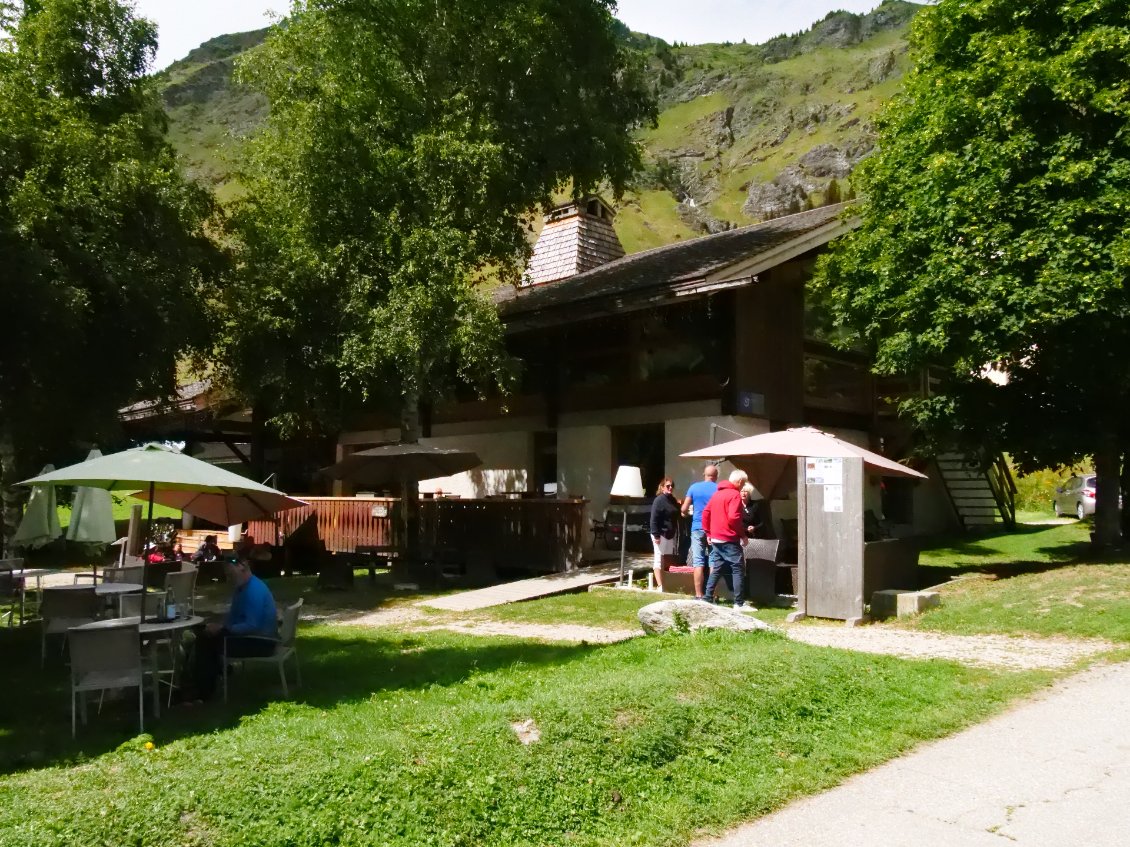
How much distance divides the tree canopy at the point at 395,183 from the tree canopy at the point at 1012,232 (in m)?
5.97

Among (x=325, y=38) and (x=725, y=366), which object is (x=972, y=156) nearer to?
(x=725, y=366)

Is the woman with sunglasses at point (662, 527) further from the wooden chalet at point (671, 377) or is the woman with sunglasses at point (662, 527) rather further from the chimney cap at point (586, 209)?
the chimney cap at point (586, 209)

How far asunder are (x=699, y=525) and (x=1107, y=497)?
7647 mm

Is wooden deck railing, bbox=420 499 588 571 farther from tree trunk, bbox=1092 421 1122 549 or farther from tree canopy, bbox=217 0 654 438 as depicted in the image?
tree trunk, bbox=1092 421 1122 549

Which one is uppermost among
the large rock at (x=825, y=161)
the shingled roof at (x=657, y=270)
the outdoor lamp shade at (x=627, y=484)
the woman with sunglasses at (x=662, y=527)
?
the large rock at (x=825, y=161)

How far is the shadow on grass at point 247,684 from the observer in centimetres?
641

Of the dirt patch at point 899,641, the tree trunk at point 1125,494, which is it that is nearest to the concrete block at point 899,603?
the dirt patch at point 899,641

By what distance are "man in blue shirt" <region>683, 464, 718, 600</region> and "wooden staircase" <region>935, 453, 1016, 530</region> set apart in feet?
44.6

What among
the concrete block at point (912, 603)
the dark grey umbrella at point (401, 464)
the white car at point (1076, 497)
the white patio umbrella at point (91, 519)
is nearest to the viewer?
the concrete block at point (912, 603)

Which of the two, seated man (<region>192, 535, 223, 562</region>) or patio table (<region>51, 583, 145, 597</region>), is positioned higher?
patio table (<region>51, 583, 145, 597</region>)

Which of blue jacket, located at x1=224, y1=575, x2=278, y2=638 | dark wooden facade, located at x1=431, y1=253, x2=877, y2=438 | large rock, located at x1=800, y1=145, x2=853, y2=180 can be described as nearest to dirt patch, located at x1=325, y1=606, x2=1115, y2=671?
blue jacket, located at x1=224, y1=575, x2=278, y2=638

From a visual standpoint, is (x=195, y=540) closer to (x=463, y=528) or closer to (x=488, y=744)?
(x=463, y=528)

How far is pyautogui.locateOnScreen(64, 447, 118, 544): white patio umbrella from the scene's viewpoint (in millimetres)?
12266

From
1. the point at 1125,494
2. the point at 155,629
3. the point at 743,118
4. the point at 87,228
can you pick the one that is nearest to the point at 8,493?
the point at 87,228
